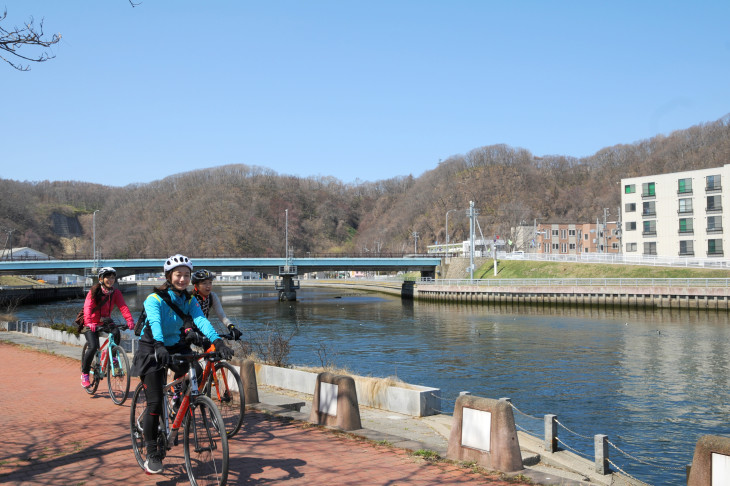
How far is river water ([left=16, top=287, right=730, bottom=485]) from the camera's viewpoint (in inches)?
579

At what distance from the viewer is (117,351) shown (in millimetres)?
10766

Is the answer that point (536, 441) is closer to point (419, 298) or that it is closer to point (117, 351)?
point (117, 351)

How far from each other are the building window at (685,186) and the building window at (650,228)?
4450 millimetres

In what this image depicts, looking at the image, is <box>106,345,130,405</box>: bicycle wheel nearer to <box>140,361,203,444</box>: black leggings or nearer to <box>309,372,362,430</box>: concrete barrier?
<box>309,372,362,430</box>: concrete barrier

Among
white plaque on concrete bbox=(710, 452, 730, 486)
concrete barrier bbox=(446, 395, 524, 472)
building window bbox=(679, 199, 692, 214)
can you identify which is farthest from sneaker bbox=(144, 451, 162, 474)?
building window bbox=(679, 199, 692, 214)

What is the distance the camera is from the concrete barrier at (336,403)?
883 centimetres

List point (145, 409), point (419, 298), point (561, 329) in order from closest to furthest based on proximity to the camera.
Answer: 1. point (145, 409)
2. point (561, 329)
3. point (419, 298)

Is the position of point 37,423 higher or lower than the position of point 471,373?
higher

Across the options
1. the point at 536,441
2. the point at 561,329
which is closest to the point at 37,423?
the point at 536,441

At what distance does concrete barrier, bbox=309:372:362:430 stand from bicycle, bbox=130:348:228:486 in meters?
2.81

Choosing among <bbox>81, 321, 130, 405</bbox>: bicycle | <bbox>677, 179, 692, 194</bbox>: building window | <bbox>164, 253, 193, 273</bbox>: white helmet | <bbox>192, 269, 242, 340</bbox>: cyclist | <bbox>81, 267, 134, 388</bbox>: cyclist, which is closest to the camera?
<bbox>164, 253, 193, 273</bbox>: white helmet

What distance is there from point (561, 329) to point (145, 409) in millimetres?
35933

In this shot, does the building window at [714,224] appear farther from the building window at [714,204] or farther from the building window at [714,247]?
the building window at [714,247]

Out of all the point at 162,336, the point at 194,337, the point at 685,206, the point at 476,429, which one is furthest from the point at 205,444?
the point at 685,206
